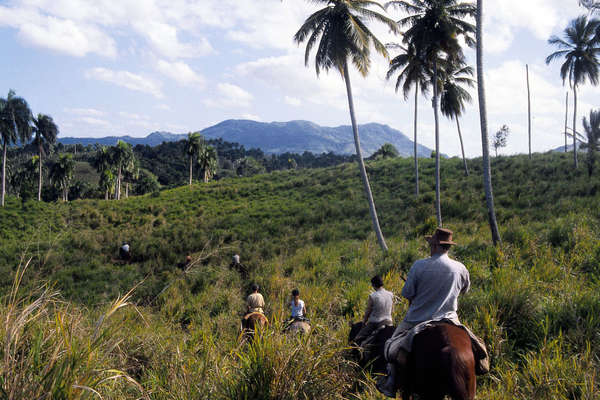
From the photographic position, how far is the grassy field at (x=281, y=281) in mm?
3219

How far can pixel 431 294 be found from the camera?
3.83 meters

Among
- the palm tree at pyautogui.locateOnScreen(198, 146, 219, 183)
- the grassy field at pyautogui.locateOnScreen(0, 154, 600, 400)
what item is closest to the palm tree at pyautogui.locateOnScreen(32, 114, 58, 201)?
the grassy field at pyautogui.locateOnScreen(0, 154, 600, 400)

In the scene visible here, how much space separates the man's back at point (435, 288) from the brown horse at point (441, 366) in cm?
21

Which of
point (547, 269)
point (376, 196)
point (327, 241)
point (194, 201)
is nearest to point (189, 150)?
point (194, 201)

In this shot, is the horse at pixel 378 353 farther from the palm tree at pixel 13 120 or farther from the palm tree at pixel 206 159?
the palm tree at pixel 206 159

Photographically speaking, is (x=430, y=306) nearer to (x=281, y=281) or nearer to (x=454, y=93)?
(x=281, y=281)

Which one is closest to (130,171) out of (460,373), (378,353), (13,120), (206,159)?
(206,159)

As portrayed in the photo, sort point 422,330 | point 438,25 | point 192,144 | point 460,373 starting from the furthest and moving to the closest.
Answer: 1. point 192,144
2. point 438,25
3. point 422,330
4. point 460,373

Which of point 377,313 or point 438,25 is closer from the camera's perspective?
point 377,313

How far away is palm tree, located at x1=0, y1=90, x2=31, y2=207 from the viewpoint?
135 feet

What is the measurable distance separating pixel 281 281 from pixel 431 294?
8.72 metres

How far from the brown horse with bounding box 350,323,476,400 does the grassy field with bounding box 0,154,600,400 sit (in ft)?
1.77

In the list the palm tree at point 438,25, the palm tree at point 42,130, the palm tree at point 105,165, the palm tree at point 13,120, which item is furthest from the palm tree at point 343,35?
the palm tree at point 105,165

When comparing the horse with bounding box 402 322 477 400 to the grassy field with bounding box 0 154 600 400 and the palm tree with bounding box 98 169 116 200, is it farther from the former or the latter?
the palm tree with bounding box 98 169 116 200
